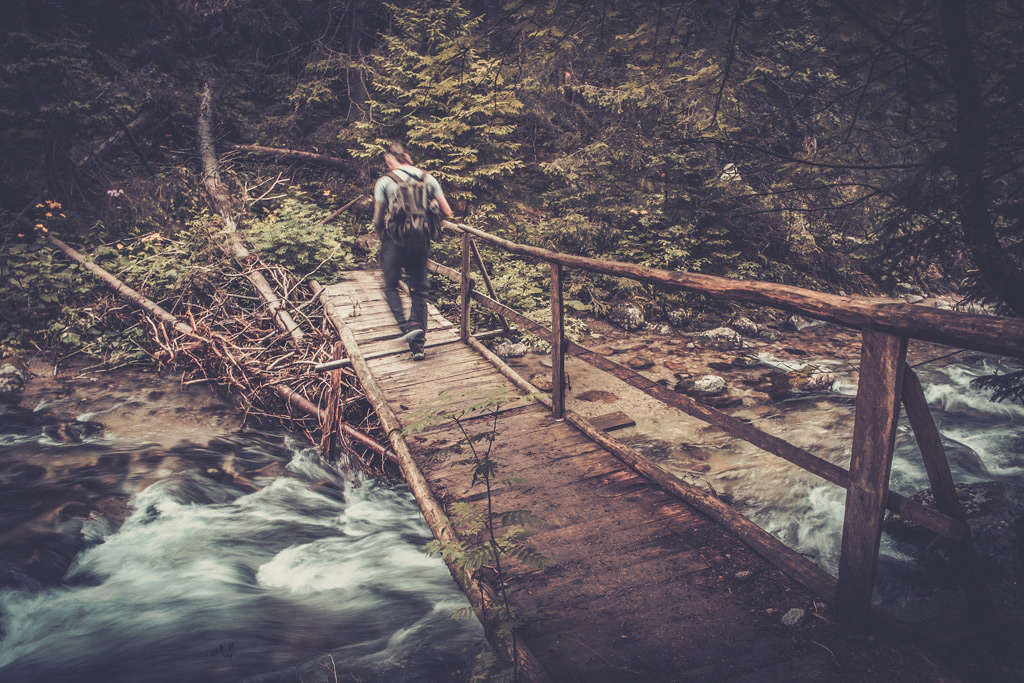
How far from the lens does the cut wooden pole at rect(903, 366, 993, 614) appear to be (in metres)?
2.15

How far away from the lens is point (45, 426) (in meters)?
6.68

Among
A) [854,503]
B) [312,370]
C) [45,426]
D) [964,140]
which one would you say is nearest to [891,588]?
[854,503]

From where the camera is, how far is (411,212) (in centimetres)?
559

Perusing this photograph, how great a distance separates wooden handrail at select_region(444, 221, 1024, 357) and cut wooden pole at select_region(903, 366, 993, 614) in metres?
0.26

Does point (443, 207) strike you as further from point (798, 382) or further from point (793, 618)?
point (798, 382)

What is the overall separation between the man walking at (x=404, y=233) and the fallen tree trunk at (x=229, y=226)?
201 centimetres

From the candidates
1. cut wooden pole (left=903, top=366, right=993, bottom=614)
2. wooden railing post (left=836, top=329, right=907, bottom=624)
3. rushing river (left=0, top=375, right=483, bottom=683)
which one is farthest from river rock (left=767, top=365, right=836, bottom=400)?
wooden railing post (left=836, top=329, right=907, bottom=624)

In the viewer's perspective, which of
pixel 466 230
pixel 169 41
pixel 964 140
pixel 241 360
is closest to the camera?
pixel 964 140

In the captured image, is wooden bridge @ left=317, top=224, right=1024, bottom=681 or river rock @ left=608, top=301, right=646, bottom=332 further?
river rock @ left=608, top=301, right=646, bottom=332

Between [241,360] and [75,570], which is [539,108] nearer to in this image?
[241,360]

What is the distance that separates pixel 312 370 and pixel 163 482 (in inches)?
77.4

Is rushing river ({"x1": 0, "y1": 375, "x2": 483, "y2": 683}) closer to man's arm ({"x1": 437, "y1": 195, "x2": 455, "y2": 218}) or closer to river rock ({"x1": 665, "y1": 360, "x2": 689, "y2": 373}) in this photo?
man's arm ({"x1": 437, "y1": 195, "x2": 455, "y2": 218})

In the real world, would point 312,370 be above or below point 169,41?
below

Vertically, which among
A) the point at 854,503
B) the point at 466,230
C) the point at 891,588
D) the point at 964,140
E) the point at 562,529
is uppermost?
the point at 964,140
